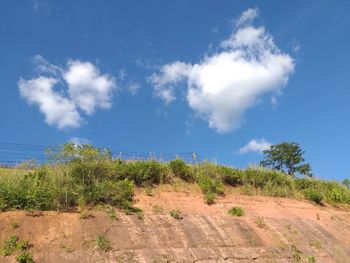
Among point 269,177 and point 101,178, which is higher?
point 269,177

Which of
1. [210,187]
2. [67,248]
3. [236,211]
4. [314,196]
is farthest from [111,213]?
[314,196]

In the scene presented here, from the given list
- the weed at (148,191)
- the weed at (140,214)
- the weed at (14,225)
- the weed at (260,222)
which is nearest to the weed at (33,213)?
the weed at (14,225)

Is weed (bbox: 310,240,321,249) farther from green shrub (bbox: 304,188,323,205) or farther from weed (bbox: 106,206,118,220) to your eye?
weed (bbox: 106,206,118,220)

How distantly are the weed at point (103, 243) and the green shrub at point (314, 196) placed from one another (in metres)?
13.1

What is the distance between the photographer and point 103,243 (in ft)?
42.2

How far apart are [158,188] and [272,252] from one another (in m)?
5.20

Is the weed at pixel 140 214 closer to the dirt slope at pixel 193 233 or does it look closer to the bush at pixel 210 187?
the dirt slope at pixel 193 233

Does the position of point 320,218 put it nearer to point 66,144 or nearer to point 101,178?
point 101,178

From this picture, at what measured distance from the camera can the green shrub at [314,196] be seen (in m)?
22.8

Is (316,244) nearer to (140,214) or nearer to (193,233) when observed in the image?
(193,233)

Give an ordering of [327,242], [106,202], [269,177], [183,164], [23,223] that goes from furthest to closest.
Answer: [269,177] → [183,164] → [327,242] → [106,202] → [23,223]

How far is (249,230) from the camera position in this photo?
16.7 meters

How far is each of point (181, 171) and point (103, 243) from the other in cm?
773

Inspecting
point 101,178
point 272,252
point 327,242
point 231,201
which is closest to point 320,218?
point 327,242
